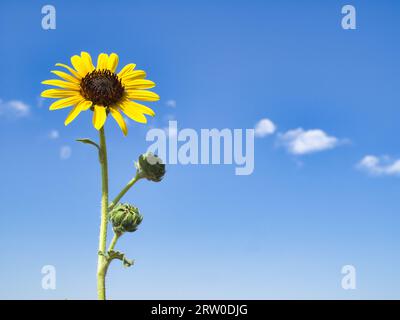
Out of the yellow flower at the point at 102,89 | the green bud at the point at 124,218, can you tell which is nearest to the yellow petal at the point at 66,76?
the yellow flower at the point at 102,89

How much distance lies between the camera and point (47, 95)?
11.6ft

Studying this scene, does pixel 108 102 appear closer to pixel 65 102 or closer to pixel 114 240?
pixel 65 102

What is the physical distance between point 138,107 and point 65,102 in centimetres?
47

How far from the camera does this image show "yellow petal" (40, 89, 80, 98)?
354cm

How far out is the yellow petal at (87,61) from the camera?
3727 mm

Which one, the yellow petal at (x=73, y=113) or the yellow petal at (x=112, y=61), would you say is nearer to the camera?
the yellow petal at (x=73, y=113)

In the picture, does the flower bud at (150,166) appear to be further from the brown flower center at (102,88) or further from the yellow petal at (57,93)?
the yellow petal at (57,93)

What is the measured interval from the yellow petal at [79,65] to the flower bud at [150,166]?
0.70 meters

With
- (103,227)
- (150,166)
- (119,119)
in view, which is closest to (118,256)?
(103,227)

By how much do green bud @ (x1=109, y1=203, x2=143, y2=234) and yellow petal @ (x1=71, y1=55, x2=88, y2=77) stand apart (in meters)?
0.94

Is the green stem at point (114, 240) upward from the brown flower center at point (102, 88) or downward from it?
downward
